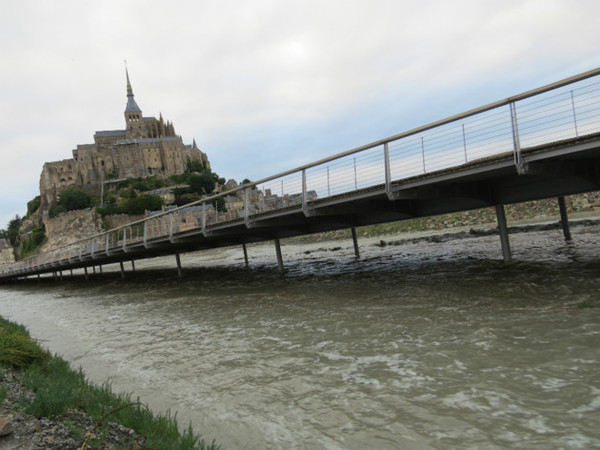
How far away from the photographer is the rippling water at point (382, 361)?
4.25 meters

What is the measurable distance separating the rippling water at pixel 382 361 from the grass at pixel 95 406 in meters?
0.52

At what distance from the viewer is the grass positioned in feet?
13.4

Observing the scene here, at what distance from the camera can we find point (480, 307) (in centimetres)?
899

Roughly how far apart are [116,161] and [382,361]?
145894 mm

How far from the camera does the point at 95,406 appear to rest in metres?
4.91

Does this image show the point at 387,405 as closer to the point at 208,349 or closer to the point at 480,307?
the point at 208,349

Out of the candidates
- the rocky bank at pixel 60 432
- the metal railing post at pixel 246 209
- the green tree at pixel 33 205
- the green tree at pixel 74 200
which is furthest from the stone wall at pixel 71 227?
the rocky bank at pixel 60 432

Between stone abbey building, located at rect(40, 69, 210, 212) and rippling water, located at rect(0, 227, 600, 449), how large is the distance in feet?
439

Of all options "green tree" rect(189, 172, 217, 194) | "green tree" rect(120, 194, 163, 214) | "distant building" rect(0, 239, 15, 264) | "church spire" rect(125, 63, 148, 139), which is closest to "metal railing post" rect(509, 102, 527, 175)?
"green tree" rect(120, 194, 163, 214)

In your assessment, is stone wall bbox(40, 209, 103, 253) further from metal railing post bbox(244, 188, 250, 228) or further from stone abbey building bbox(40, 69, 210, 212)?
metal railing post bbox(244, 188, 250, 228)

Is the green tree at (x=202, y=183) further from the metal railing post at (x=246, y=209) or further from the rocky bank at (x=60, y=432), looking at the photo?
the rocky bank at (x=60, y=432)

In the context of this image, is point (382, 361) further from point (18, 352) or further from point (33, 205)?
point (33, 205)

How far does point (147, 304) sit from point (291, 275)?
22.6 ft

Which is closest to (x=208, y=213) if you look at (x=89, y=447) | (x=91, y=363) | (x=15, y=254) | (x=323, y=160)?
(x=323, y=160)
